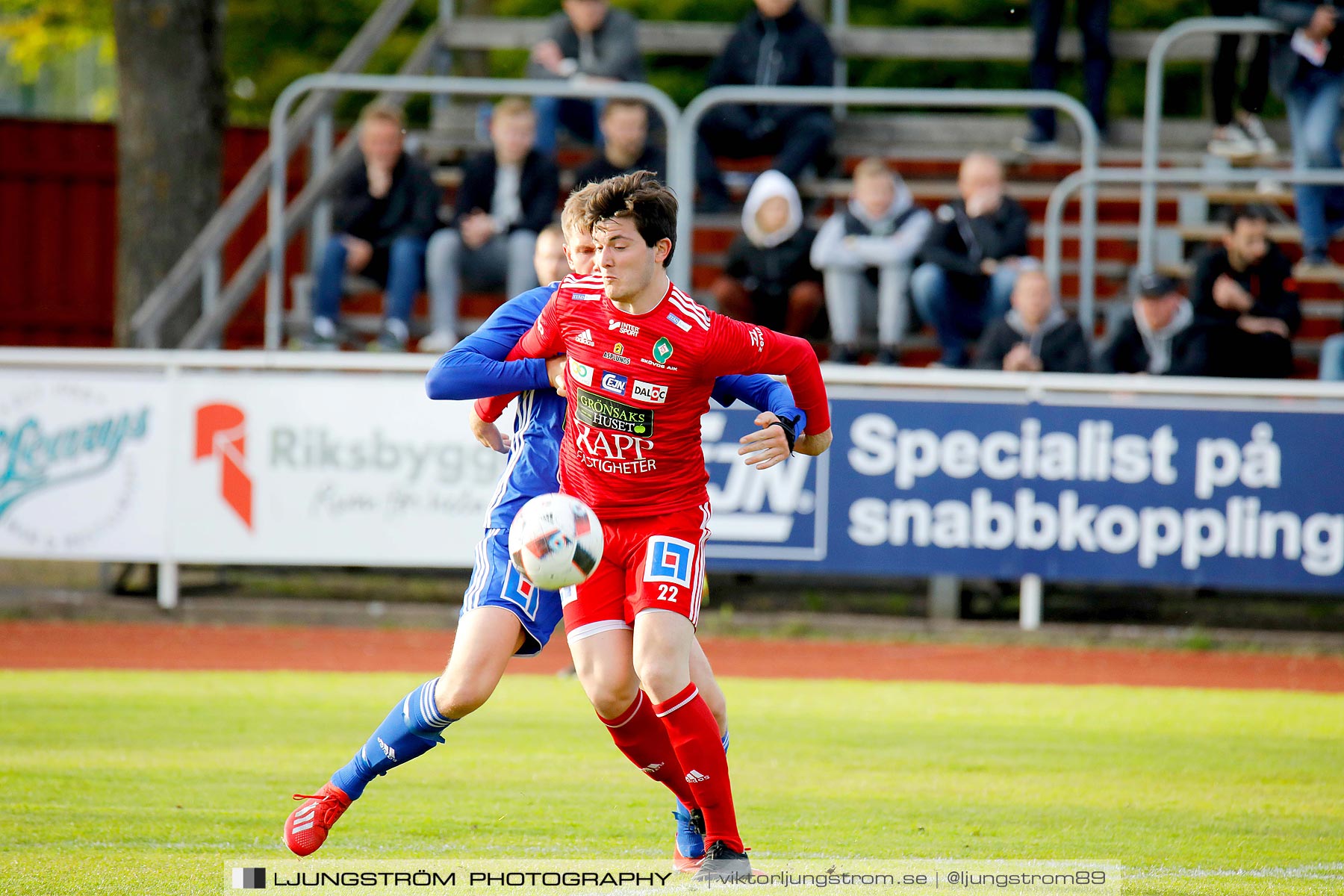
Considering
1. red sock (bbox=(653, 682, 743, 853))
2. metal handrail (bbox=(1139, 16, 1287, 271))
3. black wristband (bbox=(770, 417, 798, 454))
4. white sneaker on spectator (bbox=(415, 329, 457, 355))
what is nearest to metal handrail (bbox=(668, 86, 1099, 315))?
metal handrail (bbox=(1139, 16, 1287, 271))

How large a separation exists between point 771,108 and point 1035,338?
3.37 m

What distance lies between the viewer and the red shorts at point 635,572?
500 centimetres

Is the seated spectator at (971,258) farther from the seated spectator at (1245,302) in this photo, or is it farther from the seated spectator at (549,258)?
the seated spectator at (549,258)

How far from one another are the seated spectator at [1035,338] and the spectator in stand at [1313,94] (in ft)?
7.19

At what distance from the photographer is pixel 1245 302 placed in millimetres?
11641

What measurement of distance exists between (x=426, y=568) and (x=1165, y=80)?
14.4 meters

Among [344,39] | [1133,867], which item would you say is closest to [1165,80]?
[344,39]

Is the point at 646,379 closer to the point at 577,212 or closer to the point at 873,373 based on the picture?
the point at 577,212

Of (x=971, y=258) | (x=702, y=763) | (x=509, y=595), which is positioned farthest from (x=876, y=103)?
(x=702, y=763)

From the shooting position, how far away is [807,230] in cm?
1230

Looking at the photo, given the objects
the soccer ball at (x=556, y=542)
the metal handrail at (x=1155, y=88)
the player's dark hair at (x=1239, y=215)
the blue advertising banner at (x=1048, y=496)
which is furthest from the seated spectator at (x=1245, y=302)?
the soccer ball at (x=556, y=542)

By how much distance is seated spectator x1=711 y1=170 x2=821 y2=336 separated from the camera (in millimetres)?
12156

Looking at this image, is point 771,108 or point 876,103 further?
point 771,108

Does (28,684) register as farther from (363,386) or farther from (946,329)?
(946,329)
